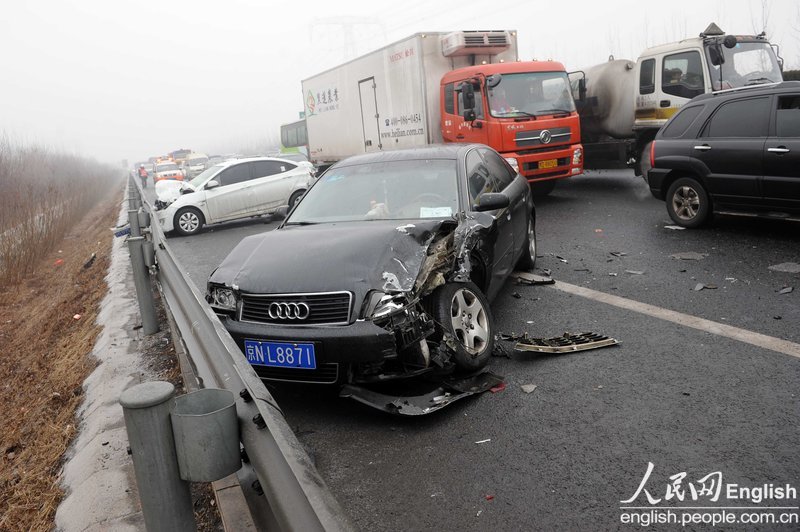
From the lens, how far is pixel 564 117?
1252cm

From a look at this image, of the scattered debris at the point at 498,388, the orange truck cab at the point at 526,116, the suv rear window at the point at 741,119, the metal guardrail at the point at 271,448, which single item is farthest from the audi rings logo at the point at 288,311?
the orange truck cab at the point at 526,116

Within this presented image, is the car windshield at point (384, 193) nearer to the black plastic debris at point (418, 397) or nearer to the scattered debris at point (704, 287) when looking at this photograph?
the black plastic debris at point (418, 397)

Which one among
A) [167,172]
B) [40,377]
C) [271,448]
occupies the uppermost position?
[167,172]

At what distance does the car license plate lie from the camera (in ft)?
12.7

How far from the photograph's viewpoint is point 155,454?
73.8 inches

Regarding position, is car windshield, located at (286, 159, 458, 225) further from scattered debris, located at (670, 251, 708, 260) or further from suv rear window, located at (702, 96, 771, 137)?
suv rear window, located at (702, 96, 771, 137)

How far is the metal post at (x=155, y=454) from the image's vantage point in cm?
185

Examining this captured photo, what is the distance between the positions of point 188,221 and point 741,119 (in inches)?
456

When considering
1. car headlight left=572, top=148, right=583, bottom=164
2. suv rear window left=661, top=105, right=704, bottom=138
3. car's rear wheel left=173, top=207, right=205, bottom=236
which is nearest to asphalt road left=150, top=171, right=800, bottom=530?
suv rear window left=661, top=105, right=704, bottom=138

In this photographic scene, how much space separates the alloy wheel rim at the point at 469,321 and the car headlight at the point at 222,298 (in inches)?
57.7

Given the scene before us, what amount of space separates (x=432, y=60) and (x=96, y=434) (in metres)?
11.8

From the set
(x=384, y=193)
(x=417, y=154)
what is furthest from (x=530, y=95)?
(x=384, y=193)

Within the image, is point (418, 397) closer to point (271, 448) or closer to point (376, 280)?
point (376, 280)

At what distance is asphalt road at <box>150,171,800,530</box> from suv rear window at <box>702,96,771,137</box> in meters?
2.31
